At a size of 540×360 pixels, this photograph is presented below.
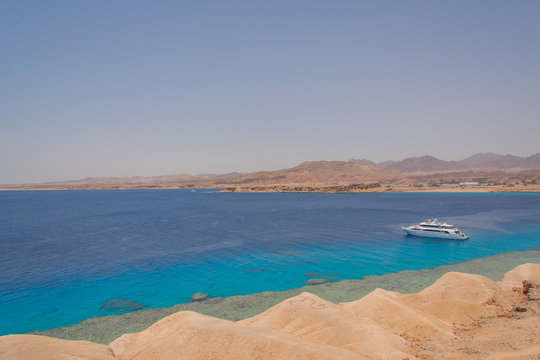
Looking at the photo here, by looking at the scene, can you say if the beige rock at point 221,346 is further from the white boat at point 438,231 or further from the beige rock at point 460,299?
the white boat at point 438,231

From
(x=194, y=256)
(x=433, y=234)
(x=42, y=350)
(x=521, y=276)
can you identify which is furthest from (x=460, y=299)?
(x=433, y=234)

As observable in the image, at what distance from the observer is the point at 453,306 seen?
2348 cm

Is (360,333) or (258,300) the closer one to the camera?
(360,333)

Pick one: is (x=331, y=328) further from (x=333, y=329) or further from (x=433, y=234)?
(x=433, y=234)

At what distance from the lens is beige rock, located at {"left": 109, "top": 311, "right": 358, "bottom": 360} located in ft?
47.9

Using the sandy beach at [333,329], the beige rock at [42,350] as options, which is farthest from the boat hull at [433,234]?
the beige rock at [42,350]

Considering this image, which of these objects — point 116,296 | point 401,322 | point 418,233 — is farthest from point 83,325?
point 418,233

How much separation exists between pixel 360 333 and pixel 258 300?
14.4 m

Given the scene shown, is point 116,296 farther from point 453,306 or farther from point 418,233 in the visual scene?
point 418,233

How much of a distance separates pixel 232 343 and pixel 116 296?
2288 centimetres

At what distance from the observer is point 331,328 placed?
61.9 ft

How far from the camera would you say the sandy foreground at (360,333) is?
1492 centimetres

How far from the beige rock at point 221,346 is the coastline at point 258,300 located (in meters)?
8.37

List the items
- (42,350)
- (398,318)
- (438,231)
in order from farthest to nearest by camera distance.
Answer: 1. (438,231)
2. (398,318)
3. (42,350)
